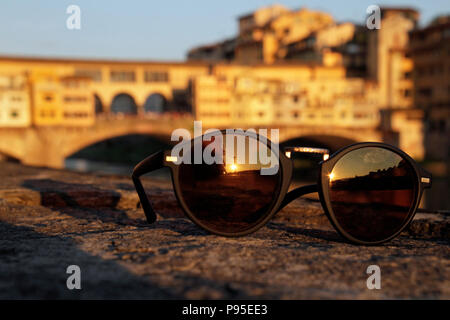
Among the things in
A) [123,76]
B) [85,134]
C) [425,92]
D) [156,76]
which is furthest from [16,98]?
[425,92]

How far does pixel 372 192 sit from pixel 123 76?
3512 cm

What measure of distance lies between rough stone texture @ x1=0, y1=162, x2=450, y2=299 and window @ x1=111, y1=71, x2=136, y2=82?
34.1 metres

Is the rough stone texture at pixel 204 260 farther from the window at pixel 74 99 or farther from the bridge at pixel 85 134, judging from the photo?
the window at pixel 74 99

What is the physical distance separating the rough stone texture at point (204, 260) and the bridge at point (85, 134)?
25136 millimetres

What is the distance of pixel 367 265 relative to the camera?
1.38 metres

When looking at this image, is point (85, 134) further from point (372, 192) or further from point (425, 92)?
point (372, 192)

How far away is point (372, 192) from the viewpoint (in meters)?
1.86

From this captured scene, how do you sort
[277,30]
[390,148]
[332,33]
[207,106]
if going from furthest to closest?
[277,30] < [332,33] < [207,106] < [390,148]

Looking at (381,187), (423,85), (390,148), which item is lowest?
(381,187)

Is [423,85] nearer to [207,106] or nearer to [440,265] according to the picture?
[207,106]

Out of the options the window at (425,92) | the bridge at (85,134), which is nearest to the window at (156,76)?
the bridge at (85,134)

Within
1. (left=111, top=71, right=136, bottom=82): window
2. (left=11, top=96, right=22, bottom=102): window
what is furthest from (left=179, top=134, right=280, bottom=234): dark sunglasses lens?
(left=111, top=71, right=136, bottom=82): window

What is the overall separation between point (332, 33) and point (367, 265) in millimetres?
40828
